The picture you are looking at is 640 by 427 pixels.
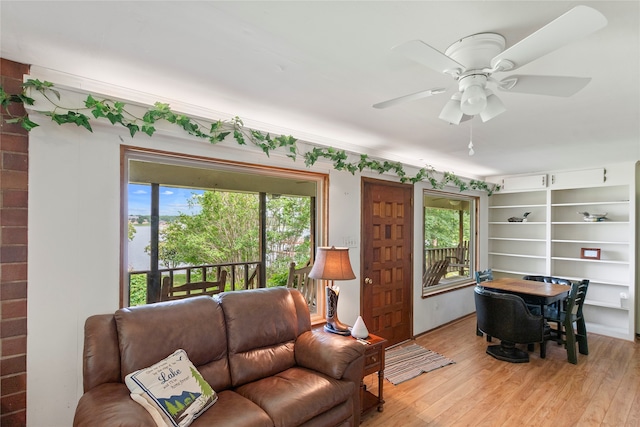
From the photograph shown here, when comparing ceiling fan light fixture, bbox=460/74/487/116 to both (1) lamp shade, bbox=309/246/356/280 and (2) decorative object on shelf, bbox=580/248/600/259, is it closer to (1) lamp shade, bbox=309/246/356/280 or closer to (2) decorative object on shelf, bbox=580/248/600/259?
(1) lamp shade, bbox=309/246/356/280

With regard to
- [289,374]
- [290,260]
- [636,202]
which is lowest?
[289,374]

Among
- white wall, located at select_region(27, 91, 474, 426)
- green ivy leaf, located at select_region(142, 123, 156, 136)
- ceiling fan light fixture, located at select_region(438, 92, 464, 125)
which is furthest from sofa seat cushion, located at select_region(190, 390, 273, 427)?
ceiling fan light fixture, located at select_region(438, 92, 464, 125)

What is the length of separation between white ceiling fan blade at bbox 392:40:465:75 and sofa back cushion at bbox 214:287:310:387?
6.39ft

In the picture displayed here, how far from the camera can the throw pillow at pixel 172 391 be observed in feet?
5.38

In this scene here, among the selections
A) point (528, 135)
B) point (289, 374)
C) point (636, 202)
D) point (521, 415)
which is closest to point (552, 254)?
point (636, 202)

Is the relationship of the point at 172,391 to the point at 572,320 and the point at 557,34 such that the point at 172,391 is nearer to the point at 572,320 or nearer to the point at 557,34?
the point at 557,34

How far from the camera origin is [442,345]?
4.21 meters

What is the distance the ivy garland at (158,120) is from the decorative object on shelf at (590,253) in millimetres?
3816

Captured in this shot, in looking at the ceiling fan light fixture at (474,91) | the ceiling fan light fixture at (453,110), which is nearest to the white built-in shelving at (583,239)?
the ceiling fan light fixture at (453,110)

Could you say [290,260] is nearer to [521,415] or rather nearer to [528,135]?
[521,415]

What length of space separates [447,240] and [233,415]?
471 centimetres

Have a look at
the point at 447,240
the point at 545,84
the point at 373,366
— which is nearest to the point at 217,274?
the point at 373,366

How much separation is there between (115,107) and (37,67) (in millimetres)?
456

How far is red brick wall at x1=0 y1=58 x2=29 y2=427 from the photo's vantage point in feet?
5.97
